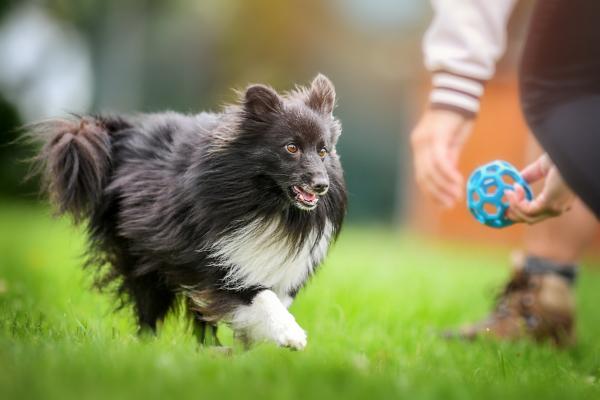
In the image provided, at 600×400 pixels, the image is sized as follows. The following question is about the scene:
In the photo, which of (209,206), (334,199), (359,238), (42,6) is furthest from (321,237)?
(42,6)

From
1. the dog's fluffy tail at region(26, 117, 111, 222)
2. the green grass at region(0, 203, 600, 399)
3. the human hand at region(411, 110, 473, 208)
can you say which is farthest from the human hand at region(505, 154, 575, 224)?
the dog's fluffy tail at region(26, 117, 111, 222)

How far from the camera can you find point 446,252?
1205 centimetres

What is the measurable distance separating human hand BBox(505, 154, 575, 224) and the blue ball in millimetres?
62

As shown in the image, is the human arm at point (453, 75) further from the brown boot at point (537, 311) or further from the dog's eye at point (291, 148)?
the brown boot at point (537, 311)

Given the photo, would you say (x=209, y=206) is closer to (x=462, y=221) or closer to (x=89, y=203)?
(x=89, y=203)

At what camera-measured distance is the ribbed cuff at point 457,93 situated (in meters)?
3.45

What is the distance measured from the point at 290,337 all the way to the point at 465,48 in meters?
1.52

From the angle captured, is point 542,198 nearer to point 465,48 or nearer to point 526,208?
point 526,208

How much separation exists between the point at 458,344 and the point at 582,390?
4.88 feet

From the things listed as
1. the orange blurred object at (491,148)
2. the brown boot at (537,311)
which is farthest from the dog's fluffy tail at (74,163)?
the orange blurred object at (491,148)

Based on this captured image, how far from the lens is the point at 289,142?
12.0ft

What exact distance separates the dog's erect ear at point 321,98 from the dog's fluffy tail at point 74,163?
1181mm

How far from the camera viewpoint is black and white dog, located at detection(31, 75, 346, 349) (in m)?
3.60

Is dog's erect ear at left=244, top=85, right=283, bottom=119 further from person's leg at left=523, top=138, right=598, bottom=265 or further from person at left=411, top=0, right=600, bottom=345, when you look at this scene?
person's leg at left=523, top=138, right=598, bottom=265
